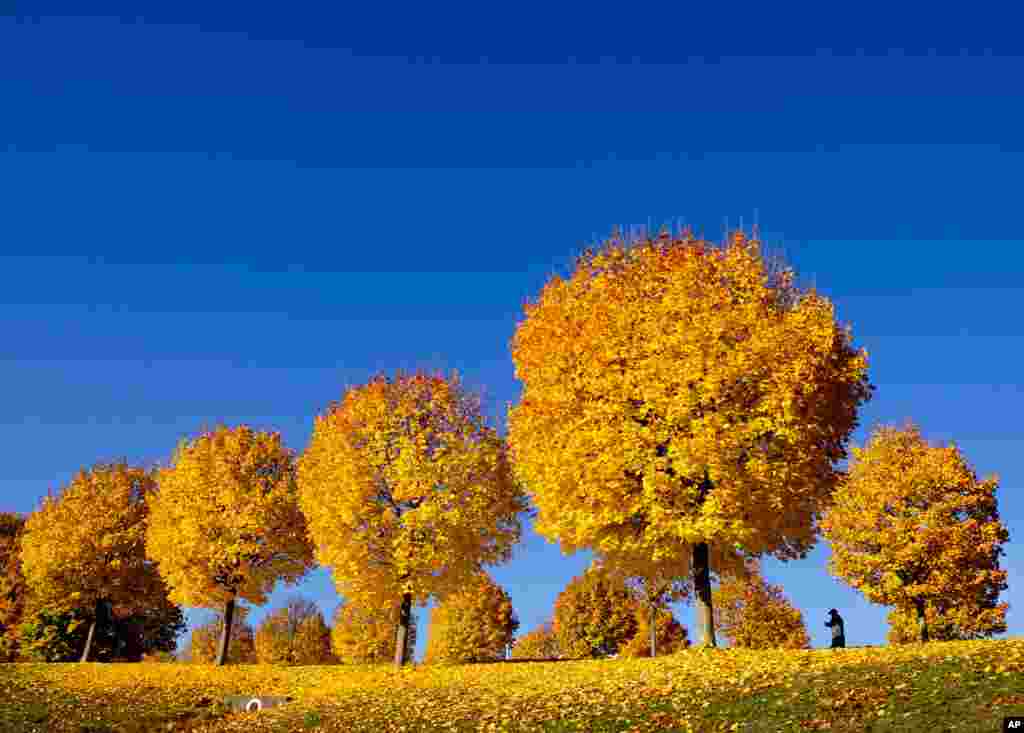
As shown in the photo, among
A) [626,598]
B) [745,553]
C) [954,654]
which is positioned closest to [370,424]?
[745,553]

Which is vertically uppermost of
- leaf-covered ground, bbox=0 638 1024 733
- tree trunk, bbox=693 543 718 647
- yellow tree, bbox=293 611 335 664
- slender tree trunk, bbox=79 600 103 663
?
yellow tree, bbox=293 611 335 664

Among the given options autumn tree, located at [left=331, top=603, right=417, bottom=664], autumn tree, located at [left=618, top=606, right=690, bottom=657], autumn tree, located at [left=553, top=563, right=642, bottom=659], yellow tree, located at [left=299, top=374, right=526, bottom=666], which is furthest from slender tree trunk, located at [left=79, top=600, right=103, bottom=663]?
autumn tree, located at [left=618, top=606, right=690, bottom=657]

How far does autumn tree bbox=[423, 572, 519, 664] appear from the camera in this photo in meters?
79.0

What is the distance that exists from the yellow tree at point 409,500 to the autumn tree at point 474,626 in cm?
3694

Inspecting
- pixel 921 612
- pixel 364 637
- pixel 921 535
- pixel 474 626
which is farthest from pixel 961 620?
pixel 364 637

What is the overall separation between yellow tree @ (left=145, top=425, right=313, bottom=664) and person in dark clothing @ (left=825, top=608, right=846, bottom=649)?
28.9 metres

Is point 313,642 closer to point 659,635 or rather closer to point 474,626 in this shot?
point 474,626

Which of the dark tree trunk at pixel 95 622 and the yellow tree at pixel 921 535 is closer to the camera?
the yellow tree at pixel 921 535

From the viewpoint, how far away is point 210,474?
173 ft

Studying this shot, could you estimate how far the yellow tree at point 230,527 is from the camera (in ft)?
165

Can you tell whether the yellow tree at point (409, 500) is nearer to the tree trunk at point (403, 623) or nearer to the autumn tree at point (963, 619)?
the tree trunk at point (403, 623)

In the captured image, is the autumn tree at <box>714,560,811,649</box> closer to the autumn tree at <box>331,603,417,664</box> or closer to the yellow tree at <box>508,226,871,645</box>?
the autumn tree at <box>331,603,417,664</box>

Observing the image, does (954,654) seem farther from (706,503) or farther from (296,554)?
(296,554)

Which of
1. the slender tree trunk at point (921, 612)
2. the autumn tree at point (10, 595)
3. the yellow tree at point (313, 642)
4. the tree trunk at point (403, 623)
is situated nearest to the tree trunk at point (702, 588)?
the tree trunk at point (403, 623)
